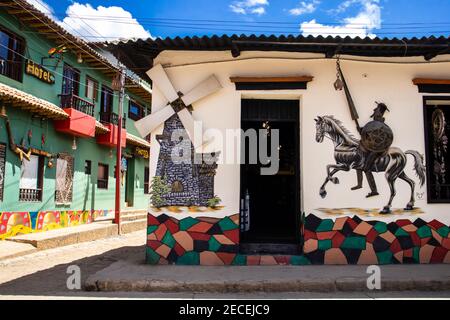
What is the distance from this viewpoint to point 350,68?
7.21 meters

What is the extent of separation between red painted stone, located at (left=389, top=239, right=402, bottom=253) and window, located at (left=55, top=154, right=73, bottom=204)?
11200 millimetres

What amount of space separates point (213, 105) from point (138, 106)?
15.0m

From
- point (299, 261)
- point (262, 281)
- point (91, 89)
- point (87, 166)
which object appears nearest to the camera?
point (262, 281)

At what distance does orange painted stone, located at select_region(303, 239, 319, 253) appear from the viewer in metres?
6.90

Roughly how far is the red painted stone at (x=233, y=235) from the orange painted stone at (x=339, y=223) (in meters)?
1.75

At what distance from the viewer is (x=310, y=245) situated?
690 cm

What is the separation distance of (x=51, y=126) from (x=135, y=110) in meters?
7.96

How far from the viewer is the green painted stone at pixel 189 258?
22.6 ft

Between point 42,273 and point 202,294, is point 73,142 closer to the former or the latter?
point 42,273

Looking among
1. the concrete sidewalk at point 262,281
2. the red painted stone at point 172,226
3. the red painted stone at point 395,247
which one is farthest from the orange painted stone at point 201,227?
the red painted stone at point 395,247

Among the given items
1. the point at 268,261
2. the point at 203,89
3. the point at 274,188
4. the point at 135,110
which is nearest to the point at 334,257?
the point at 268,261

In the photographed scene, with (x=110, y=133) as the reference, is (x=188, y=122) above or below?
below

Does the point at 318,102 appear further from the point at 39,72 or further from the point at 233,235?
the point at 39,72

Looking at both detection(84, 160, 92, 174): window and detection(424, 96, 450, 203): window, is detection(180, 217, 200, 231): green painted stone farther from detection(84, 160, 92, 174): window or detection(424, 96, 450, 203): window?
detection(84, 160, 92, 174): window
